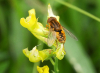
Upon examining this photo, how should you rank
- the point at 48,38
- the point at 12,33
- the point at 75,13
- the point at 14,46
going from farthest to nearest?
the point at 75,13, the point at 12,33, the point at 14,46, the point at 48,38

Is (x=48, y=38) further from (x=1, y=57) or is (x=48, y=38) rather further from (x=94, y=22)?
(x=94, y=22)

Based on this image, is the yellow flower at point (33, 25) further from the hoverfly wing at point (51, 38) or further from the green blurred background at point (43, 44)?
the green blurred background at point (43, 44)

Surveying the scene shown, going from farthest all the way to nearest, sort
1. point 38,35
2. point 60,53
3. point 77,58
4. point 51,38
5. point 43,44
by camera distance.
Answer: point 43,44, point 77,58, point 38,35, point 51,38, point 60,53

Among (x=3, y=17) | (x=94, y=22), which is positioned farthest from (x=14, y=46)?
(x=94, y=22)

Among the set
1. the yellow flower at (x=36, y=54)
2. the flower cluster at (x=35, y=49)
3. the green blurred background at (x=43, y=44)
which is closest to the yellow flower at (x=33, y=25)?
the flower cluster at (x=35, y=49)

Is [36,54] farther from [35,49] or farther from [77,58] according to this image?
[77,58]

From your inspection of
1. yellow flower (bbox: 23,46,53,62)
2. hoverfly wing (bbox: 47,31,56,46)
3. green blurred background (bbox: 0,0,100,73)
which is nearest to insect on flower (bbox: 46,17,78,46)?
hoverfly wing (bbox: 47,31,56,46)

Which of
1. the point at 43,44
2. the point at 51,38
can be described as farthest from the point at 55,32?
the point at 43,44

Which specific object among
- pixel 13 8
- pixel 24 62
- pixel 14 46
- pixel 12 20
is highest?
pixel 13 8

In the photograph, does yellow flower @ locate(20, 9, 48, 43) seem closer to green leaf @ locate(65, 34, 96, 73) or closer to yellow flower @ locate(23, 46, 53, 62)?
yellow flower @ locate(23, 46, 53, 62)
